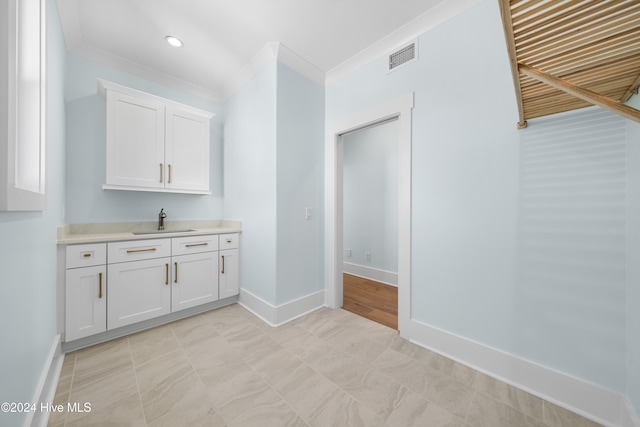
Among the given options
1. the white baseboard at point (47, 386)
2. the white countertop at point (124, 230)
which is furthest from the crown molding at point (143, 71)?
the white baseboard at point (47, 386)

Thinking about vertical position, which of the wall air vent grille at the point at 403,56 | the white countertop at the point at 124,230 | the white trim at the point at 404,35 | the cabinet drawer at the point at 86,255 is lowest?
the cabinet drawer at the point at 86,255

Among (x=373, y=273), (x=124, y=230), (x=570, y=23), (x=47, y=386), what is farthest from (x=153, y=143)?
(x=373, y=273)

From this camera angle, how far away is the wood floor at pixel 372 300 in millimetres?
2387

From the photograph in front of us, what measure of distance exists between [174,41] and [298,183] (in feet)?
5.81

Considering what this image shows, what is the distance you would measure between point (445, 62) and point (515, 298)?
1.75 metres

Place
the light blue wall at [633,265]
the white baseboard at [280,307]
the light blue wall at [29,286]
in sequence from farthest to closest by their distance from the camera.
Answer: the white baseboard at [280,307], the light blue wall at [633,265], the light blue wall at [29,286]

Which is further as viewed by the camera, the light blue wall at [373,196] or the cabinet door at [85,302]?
the light blue wall at [373,196]

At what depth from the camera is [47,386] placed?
127 cm

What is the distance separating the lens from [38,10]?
113 centimetres

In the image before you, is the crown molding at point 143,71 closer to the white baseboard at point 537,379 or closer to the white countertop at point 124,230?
the white countertop at point 124,230

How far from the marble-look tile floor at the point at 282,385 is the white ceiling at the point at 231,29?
8.56 ft

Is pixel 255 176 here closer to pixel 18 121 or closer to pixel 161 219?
pixel 161 219

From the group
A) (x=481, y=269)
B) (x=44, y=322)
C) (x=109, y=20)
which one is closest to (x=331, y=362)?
(x=481, y=269)

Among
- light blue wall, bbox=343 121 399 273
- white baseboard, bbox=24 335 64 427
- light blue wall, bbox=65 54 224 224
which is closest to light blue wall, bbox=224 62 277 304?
light blue wall, bbox=65 54 224 224
